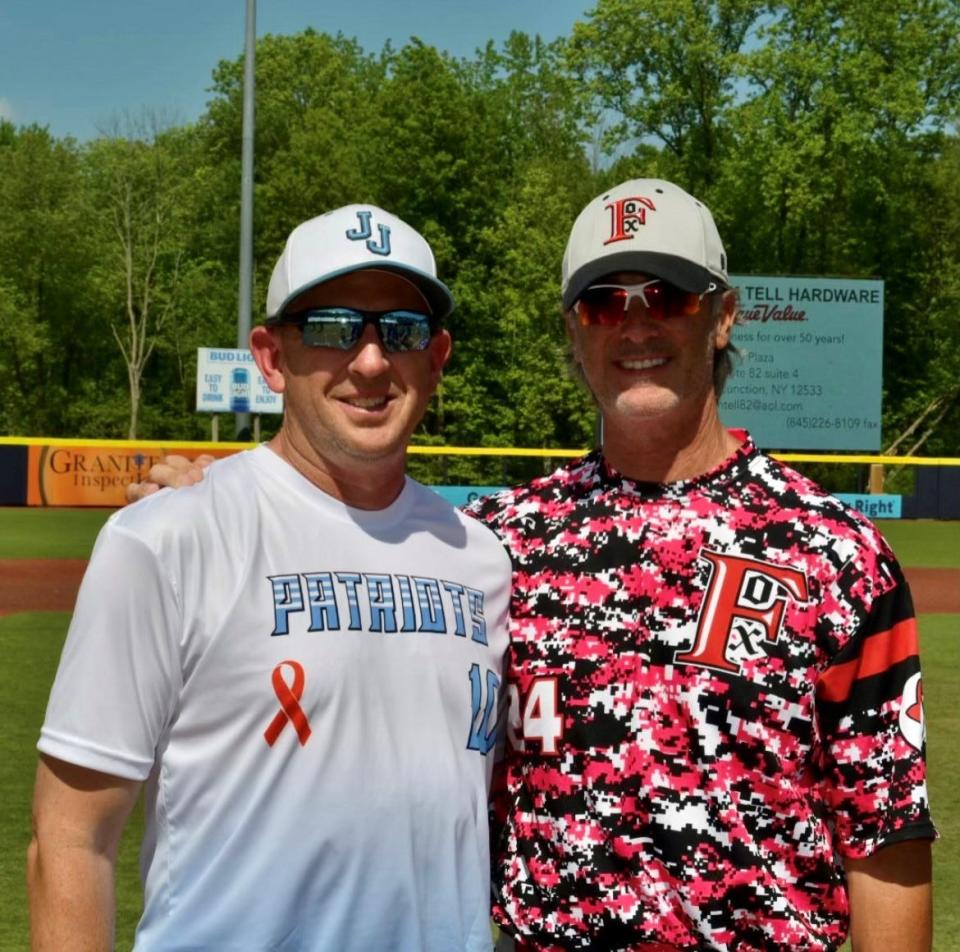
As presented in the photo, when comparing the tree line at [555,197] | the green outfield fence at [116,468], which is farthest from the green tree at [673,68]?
the green outfield fence at [116,468]

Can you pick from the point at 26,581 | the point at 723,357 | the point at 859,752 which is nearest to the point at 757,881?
the point at 859,752

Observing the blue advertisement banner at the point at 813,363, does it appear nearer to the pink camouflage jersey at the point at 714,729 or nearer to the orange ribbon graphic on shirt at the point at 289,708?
the pink camouflage jersey at the point at 714,729

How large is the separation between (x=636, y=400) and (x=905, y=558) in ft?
63.1

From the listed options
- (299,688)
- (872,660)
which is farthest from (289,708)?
(872,660)

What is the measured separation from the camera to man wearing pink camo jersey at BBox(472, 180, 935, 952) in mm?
2473

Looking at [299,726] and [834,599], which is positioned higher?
[834,599]

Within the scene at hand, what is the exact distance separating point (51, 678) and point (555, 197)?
36.2m

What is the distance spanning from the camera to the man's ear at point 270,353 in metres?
2.57

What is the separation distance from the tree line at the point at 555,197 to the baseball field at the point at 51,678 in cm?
1321

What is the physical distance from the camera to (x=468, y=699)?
247 cm

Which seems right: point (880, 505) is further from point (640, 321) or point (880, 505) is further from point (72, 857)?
point (72, 857)

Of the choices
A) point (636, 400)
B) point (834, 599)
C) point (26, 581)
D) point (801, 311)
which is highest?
point (801, 311)

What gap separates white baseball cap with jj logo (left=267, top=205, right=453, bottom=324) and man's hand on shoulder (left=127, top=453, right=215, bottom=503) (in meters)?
0.33

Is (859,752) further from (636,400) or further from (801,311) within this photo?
(801,311)
